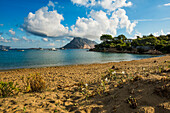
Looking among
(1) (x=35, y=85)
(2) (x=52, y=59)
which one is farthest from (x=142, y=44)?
(1) (x=35, y=85)

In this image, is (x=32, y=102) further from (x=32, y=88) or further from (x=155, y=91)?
(x=155, y=91)

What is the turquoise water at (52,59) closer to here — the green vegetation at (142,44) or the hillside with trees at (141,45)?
the hillside with trees at (141,45)

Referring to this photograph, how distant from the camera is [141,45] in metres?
68.8

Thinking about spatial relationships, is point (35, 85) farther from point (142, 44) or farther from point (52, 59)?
point (142, 44)

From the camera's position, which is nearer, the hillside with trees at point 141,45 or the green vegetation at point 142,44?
the hillside with trees at point 141,45

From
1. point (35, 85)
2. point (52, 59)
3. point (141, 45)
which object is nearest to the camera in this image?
point (35, 85)

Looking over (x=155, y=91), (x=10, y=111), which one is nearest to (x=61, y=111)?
(x=10, y=111)

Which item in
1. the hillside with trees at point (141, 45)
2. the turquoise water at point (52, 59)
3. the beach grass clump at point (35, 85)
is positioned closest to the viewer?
the beach grass clump at point (35, 85)

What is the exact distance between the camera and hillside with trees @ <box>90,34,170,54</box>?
53.9m

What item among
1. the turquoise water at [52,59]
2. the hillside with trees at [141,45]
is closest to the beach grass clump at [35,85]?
the turquoise water at [52,59]

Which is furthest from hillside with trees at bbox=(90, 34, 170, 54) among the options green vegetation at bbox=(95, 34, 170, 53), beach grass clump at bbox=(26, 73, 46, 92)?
beach grass clump at bbox=(26, 73, 46, 92)

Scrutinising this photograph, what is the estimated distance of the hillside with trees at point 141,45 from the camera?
5388cm

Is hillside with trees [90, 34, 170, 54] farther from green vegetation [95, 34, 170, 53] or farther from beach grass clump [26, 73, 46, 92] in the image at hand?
beach grass clump [26, 73, 46, 92]

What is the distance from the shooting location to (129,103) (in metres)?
2.66
